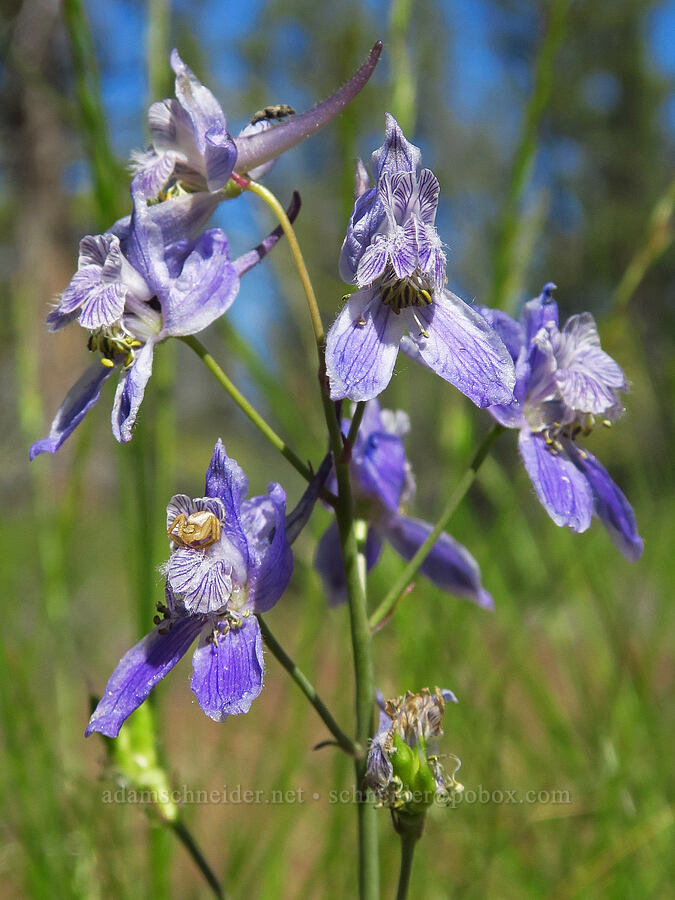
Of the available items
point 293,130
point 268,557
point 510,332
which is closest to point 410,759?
point 268,557

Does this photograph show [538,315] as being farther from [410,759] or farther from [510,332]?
[410,759]

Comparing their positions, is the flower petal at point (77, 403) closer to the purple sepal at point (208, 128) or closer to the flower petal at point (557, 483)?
the purple sepal at point (208, 128)

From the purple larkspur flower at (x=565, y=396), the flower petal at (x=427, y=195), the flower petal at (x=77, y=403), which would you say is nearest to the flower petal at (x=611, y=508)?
the purple larkspur flower at (x=565, y=396)

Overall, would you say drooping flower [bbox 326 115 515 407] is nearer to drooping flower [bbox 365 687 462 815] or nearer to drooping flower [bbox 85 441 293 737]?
drooping flower [bbox 85 441 293 737]

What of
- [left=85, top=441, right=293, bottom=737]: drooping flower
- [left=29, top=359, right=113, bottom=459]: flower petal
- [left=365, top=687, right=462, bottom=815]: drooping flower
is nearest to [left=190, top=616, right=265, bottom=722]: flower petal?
[left=85, top=441, right=293, bottom=737]: drooping flower

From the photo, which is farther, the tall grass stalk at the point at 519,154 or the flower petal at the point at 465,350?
the tall grass stalk at the point at 519,154

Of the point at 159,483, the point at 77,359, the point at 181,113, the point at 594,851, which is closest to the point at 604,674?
the point at 594,851

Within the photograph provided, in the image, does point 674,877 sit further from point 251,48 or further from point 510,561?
point 251,48
